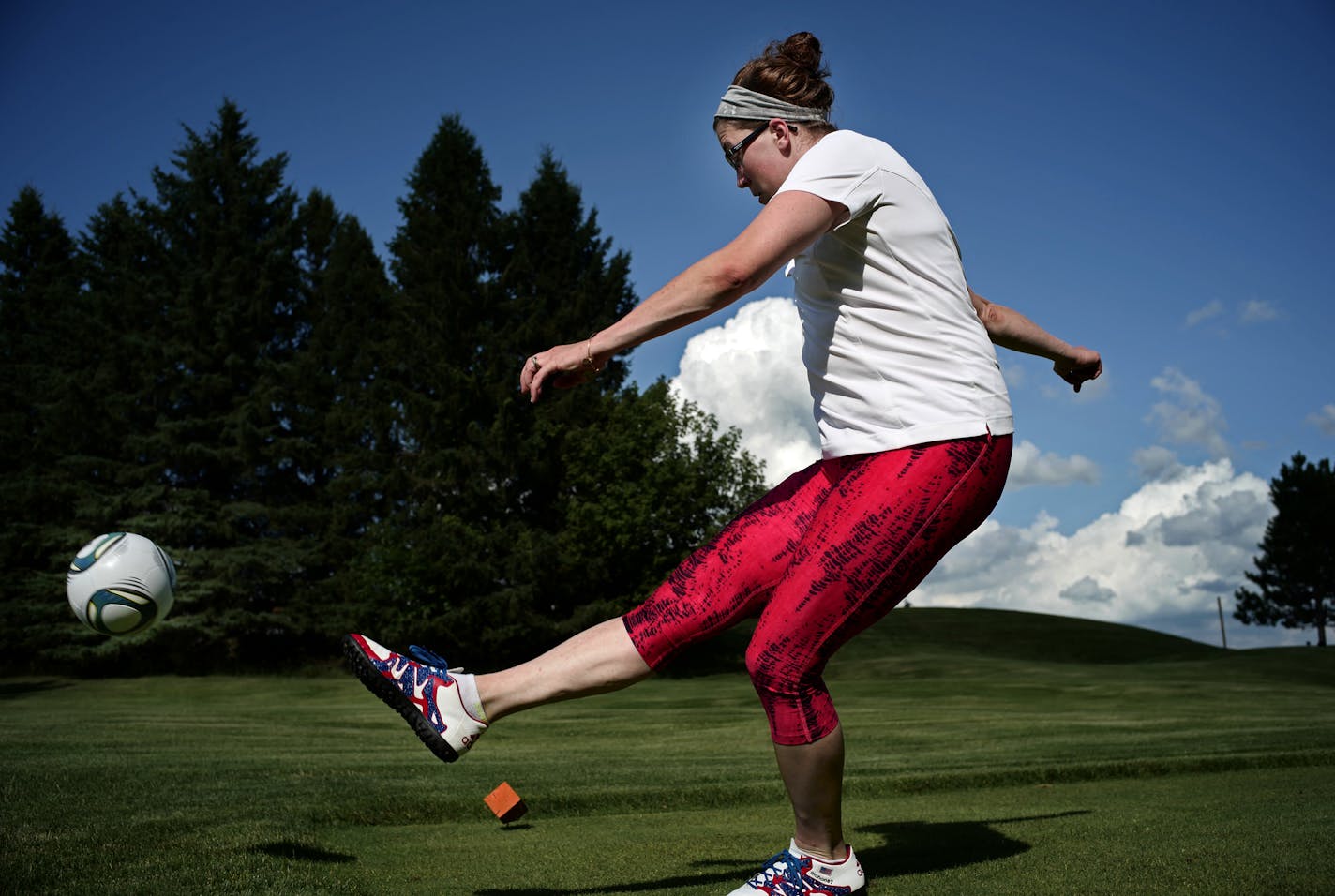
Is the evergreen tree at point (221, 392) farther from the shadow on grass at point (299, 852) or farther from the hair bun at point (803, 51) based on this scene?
the hair bun at point (803, 51)

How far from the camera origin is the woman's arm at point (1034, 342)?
11.0ft

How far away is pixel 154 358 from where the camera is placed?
3344 centimetres

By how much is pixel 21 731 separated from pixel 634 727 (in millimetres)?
7389

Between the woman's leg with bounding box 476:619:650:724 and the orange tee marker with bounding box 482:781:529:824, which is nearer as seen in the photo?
the woman's leg with bounding box 476:619:650:724

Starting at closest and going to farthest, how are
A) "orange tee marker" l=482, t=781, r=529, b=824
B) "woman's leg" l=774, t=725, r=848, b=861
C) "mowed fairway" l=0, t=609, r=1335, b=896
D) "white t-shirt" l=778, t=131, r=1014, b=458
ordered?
"white t-shirt" l=778, t=131, r=1014, b=458 < "woman's leg" l=774, t=725, r=848, b=861 < "mowed fairway" l=0, t=609, r=1335, b=896 < "orange tee marker" l=482, t=781, r=529, b=824

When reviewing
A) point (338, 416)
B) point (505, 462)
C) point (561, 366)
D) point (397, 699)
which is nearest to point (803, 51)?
point (561, 366)

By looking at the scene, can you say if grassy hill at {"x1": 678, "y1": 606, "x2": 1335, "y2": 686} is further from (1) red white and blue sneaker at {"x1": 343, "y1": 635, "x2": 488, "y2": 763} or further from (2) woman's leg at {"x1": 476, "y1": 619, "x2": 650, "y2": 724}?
(1) red white and blue sneaker at {"x1": 343, "y1": 635, "x2": 488, "y2": 763}

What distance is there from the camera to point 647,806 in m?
5.78

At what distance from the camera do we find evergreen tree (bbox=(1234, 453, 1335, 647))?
50688 millimetres

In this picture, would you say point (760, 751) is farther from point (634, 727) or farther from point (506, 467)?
point (506, 467)

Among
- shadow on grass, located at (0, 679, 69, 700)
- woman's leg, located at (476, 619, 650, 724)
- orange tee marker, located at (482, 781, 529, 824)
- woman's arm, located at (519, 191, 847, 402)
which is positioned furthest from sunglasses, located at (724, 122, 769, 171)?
shadow on grass, located at (0, 679, 69, 700)

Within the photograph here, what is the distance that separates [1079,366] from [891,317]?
4.13ft

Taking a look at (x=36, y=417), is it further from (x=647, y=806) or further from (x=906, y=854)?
(x=906, y=854)

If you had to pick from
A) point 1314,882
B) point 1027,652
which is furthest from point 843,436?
point 1027,652
